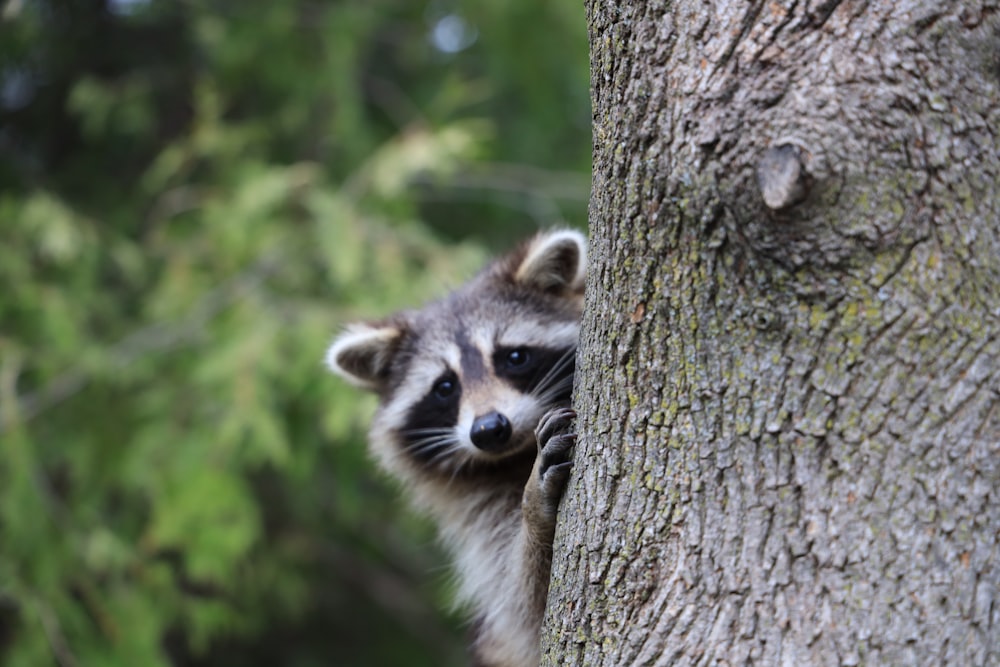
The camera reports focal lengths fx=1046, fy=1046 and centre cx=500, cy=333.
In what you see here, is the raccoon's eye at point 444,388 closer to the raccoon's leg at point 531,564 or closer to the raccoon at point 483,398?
the raccoon at point 483,398

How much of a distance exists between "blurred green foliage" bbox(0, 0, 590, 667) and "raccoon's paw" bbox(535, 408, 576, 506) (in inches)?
114

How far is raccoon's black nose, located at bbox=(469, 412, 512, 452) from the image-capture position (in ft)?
10.6

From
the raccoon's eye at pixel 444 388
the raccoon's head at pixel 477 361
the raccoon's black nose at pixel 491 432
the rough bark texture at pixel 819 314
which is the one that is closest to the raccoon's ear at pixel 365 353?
the raccoon's head at pixel 477 361

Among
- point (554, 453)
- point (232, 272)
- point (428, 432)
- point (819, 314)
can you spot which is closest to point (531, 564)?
point (554, 453)

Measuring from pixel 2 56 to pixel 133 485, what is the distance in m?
2.79

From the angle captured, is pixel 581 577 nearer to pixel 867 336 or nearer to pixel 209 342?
pixel 867 336

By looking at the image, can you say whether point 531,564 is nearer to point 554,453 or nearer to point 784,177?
point 554,453

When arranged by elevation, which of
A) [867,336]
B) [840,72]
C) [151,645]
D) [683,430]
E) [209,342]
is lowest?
[151,645]

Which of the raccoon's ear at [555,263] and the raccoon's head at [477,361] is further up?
the raccoon's ear at [555,263]

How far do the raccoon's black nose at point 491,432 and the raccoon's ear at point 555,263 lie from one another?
75 cm

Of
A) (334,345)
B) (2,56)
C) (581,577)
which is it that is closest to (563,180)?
(334,345)

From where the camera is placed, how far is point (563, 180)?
656 centimetres

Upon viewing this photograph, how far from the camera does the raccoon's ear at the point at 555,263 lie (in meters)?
3.73

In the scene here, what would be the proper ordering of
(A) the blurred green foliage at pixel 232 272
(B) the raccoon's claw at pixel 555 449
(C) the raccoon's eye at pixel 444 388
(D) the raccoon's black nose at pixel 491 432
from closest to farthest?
(B) the raccoon's claw at pixel 555 449
(D) the raccoon's black nose at pixel 491 432
(C) the raccoon's eye at pixel 444 388
(A) the blurred green foliage at pixel 232 272
